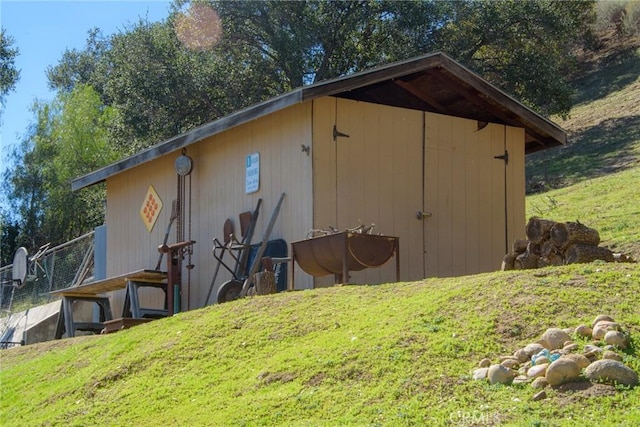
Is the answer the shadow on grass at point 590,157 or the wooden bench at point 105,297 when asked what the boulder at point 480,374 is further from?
the shadow on grass at point 590,157

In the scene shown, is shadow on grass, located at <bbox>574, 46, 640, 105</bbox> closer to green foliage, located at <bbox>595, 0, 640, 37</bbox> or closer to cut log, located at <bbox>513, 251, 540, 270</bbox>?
green foliage, located at <bbox>595, 0, 640, 37</bbox>

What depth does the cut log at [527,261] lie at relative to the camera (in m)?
11.2

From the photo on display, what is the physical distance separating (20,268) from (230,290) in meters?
9.91

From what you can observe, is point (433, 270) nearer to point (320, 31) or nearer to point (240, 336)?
point (240, 336)

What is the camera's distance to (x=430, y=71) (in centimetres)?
1481

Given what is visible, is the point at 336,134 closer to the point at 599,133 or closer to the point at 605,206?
the point at 605,206

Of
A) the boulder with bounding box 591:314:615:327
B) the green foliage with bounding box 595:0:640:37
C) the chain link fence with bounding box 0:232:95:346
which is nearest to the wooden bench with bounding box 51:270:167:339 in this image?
the chain link fence with bounding box 0:232:95:346

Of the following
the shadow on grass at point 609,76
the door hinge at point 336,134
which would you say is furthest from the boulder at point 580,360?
the shadow on grass at point 609,76

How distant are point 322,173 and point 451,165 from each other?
2492 mm

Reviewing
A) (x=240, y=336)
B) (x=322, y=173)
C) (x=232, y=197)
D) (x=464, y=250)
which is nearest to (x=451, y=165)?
(x=464, y=250)

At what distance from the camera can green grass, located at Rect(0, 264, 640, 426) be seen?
266 inches

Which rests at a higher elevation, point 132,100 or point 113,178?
point 132,100

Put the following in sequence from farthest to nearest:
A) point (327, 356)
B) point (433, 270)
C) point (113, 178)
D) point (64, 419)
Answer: point (113, 178) → point (433, 270) → point (64, 419) → point (327, 356)

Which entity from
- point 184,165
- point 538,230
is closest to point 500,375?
point 538,230
